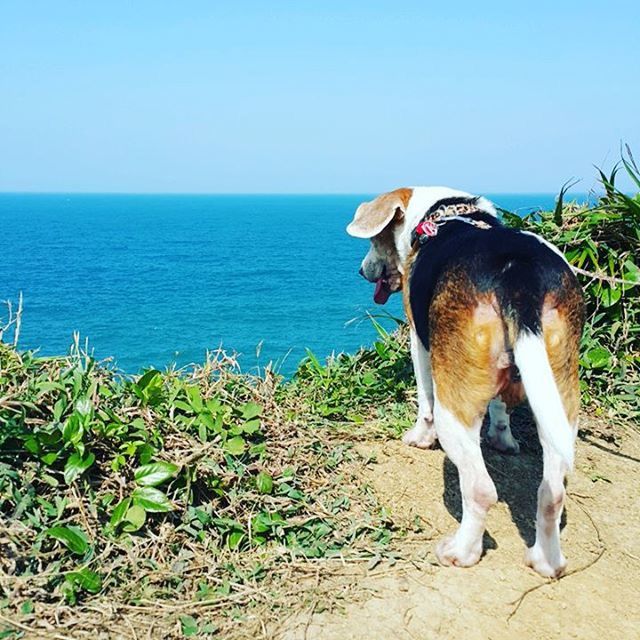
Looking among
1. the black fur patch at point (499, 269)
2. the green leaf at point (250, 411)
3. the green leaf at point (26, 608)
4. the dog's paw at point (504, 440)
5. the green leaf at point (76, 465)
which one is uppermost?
the black fur patch at point (499, 269)

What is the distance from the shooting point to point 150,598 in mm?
3369

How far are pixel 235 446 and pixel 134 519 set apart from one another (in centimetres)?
76

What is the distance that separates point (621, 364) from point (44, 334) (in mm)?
25278

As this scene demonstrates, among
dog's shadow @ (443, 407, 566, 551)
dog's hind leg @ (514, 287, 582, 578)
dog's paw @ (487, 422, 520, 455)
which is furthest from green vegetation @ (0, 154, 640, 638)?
dog's hind leg @ (514, 287, 582, 578)

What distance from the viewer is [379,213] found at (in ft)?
16.8

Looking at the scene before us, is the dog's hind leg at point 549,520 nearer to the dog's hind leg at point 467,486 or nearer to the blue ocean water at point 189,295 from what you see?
the dog's hind leg at point 467,486

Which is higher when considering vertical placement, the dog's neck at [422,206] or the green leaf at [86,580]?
the dog's neck at [422,206]

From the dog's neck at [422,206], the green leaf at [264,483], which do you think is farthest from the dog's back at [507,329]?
the green leaf at [264,483]

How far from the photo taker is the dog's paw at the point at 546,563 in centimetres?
372

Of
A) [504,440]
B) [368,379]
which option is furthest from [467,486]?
[368,379]

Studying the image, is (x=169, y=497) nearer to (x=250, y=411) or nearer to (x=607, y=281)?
(x=250, y=411)

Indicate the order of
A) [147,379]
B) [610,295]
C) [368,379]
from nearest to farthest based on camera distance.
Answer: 1. [147,379]
2. [368,379]
3. [610,295]

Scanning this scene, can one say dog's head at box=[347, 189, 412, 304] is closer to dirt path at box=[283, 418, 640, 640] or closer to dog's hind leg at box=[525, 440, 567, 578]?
dirt path at box=[283, 418, 640, 640]

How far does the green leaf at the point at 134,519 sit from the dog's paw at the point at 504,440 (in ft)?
8.51
